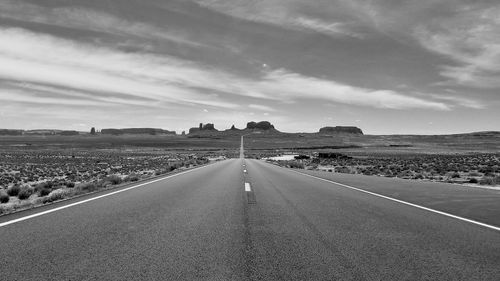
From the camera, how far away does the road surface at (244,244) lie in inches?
167

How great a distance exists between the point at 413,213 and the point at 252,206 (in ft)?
→ 12.2

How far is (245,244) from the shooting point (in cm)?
551

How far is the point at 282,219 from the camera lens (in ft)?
25.1

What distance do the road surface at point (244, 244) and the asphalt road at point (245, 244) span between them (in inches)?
0.5

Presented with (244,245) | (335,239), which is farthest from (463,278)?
(244,245)

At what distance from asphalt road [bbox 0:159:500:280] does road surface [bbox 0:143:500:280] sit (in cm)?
1

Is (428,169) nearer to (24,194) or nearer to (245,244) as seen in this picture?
(24,194)

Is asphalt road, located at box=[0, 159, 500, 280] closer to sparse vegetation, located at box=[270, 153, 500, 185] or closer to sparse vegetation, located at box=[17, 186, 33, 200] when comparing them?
sparse vegetation, located at box=[17, 186, 33, 200]

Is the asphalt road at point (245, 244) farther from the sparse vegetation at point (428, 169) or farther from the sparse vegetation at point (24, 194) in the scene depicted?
the sparse vegetation at point (428, 169)

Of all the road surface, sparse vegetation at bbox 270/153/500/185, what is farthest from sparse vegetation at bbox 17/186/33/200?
sparse vegetation at bbox 270/153/500/185

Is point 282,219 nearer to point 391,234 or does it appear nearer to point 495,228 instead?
point 391,234

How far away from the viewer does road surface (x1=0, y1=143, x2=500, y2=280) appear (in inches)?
167

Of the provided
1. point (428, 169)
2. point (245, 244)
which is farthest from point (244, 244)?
point (428, 169)

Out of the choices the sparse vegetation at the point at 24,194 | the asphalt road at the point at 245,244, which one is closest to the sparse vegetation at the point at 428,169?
the asphalt road at the point at 245,244
